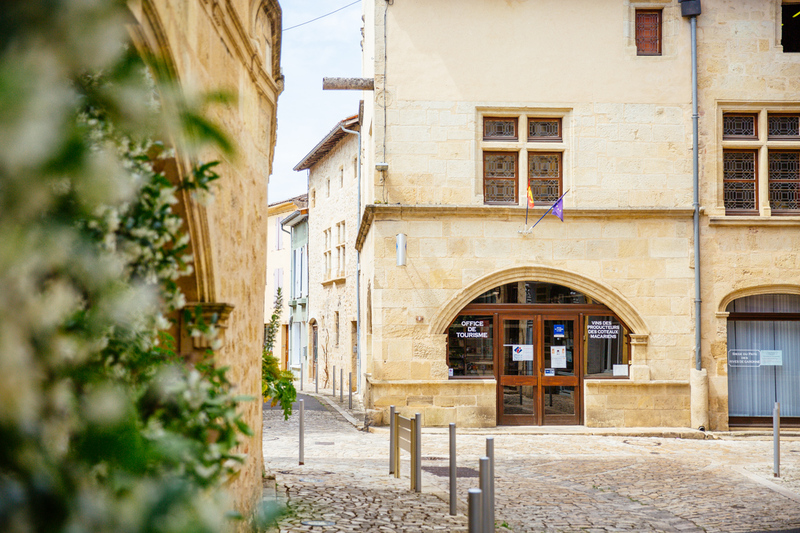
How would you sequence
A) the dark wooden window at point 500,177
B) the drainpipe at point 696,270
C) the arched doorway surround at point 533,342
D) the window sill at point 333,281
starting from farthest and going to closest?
the window sill at point 333,281
the dark wooden window at point 500,177
the arched doorway surround at point 533,342
the drainpipe at point 696,270

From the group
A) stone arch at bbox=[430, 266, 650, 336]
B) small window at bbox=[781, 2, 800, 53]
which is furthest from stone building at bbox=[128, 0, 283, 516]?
small window at bbox=[781, 2, 800, 53]

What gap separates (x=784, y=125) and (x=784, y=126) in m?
0.02

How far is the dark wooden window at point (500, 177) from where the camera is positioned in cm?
1415

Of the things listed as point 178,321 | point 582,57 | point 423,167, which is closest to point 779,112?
point 582,57

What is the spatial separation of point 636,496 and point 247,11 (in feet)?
19.7

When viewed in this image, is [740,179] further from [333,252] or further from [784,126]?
[333,252]

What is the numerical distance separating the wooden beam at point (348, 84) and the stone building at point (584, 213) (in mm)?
804

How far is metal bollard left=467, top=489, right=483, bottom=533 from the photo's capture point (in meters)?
4.38

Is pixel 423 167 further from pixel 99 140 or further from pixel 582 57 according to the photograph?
pixel 99 140

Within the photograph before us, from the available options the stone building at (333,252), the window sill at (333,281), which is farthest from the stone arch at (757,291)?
the window sill at (333,281)

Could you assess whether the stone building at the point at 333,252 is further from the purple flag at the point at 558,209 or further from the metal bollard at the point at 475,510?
the metal bollard at the point at 475,510

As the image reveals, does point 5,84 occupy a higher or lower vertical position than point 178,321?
higher

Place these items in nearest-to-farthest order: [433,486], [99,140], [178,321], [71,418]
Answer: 1. [71,418]
2. [99,140]
3. [178,321]
4. [433,486]

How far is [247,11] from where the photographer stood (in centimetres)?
561
